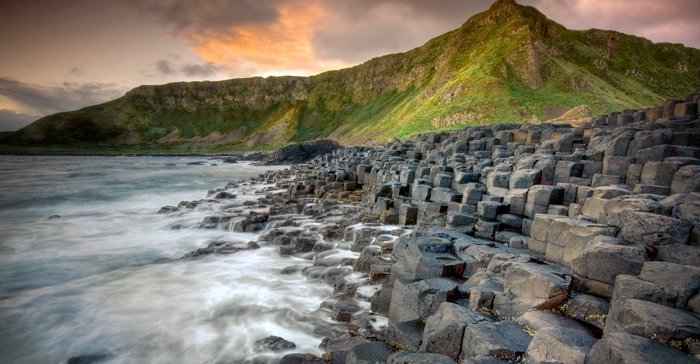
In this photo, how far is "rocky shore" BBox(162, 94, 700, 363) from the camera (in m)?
4.21

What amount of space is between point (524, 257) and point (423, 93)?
275ft

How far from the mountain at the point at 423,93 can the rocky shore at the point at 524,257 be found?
43798 mm

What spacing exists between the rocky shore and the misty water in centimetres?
91

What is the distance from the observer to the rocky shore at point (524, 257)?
4215 millimetres

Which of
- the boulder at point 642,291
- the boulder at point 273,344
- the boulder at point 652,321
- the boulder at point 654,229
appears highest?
the boulder at point 654,229

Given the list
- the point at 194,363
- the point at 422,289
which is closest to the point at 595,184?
the point at 422,289

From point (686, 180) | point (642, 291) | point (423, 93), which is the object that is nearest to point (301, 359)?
point (642, 291)

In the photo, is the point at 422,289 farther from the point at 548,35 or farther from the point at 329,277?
the point at 548,35

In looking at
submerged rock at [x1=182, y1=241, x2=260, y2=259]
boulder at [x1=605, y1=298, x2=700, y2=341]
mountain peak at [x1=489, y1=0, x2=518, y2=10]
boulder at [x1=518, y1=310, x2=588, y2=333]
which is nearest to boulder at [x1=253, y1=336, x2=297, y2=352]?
boulder at [x1=518, y1=310, x2=588, y2=333]

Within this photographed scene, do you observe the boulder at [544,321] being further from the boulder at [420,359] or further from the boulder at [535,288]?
the boulder at [420,359]

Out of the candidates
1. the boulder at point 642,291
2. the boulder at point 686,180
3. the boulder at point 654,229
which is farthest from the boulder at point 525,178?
the boulder at point 642,291

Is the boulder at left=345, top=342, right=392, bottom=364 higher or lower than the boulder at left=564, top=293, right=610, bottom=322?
lower

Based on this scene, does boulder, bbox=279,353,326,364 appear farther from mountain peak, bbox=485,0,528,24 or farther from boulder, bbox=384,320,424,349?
mountain peak, bbox=485,0,528,24

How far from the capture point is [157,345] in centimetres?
750
